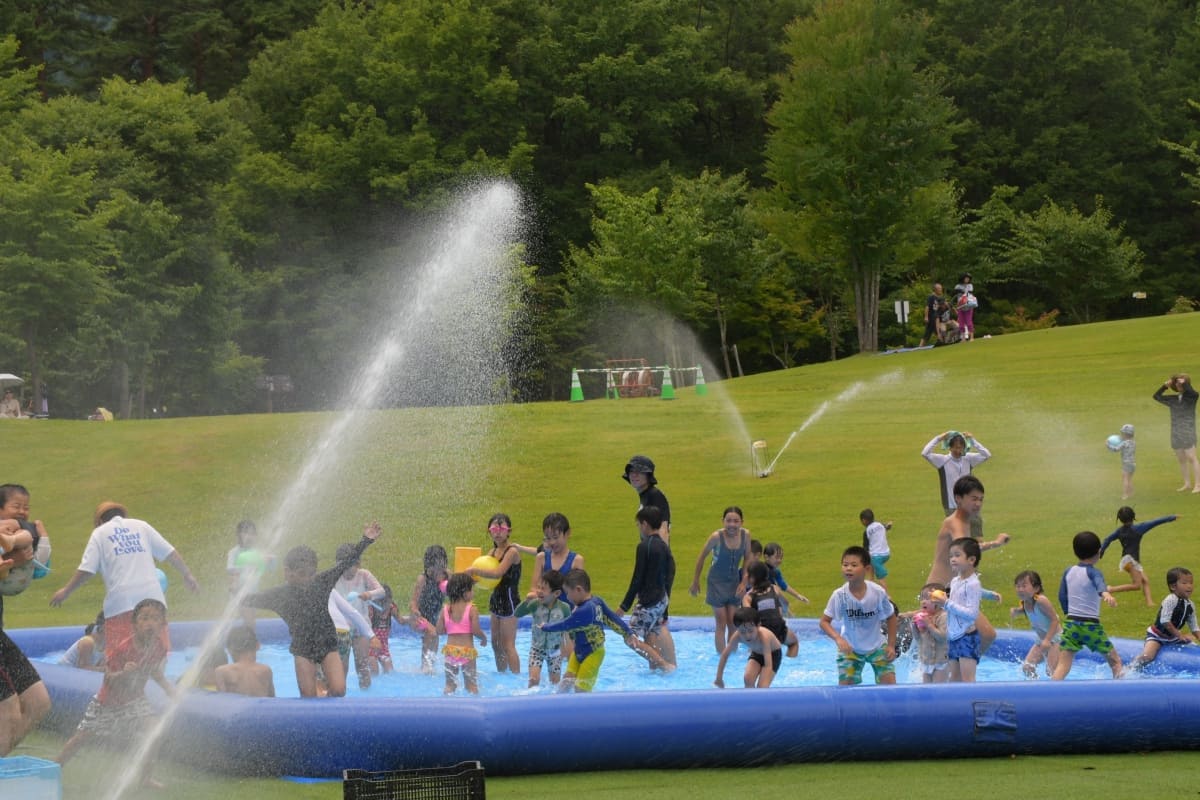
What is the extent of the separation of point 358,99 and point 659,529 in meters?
56.3

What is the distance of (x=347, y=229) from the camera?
6544cm

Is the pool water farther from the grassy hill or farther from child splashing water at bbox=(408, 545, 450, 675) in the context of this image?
the grassy hill

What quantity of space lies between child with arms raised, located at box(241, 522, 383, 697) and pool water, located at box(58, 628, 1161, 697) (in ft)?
6.42

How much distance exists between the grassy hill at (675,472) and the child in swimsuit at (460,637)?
702 centimetres

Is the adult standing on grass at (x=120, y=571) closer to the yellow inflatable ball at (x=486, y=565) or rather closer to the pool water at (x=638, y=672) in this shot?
the pool water at (x=638, y=672)

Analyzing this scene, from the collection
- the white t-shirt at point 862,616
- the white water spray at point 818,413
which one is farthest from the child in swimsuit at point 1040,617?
the white water spray at point 818,413

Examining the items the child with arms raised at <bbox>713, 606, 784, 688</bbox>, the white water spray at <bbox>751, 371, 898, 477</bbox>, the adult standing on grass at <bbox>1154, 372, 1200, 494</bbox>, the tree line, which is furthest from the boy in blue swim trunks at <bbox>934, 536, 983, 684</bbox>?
the tree line

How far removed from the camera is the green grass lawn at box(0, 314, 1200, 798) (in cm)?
2234

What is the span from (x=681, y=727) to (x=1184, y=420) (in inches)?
611

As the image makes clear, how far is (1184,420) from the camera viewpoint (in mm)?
23281

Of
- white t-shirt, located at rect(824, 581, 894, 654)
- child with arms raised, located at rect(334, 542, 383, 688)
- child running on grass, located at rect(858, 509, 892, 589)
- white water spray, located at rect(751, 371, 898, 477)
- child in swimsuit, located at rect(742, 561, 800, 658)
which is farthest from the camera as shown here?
white water spray, located at rect(751, 371, 898, 477)

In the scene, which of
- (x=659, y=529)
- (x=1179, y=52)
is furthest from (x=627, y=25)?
(x=659, y=529)

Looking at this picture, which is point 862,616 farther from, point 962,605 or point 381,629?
point 381,629

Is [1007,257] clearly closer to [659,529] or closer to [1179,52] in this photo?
[1179,52]
